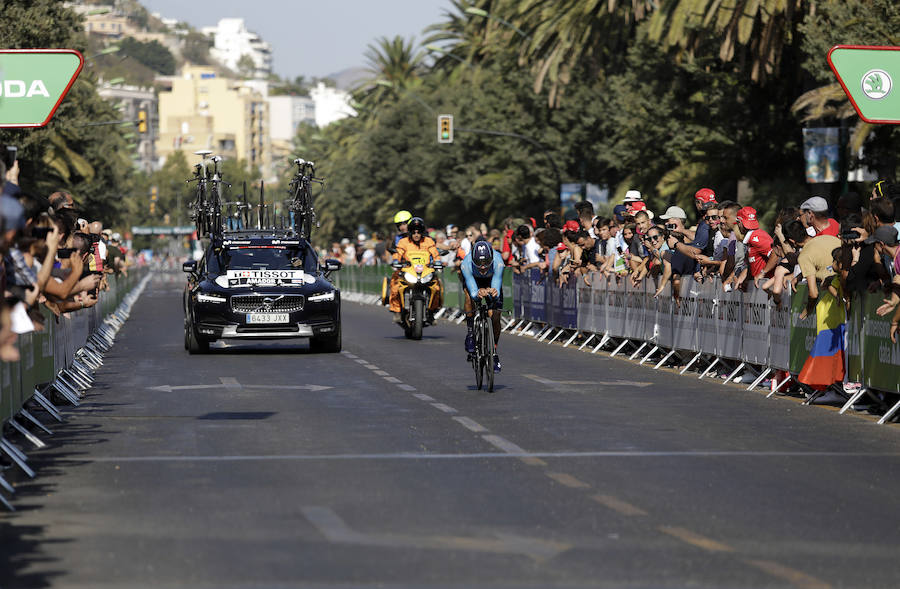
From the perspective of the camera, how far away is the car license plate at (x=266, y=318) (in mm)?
25547

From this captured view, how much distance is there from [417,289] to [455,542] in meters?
21.3

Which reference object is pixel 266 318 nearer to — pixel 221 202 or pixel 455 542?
pixel 221 202

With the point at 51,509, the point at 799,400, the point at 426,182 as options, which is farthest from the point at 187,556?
the point at 426,182

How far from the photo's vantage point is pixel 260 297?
2559 cm

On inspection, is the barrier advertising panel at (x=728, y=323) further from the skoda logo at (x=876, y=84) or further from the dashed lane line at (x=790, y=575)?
the dashed lane line at (x=790, y=575)

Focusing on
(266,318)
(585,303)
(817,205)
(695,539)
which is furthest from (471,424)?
(585,303)

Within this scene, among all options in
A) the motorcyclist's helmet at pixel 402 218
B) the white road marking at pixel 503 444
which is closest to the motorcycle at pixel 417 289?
the motorcyclist's helmet at pixel 402 218

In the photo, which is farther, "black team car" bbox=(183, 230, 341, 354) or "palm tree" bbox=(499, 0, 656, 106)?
"palm tree" bbox=(499, 0, 656, 106)

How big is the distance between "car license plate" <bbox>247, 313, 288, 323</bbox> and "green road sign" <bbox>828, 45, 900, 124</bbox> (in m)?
9.66

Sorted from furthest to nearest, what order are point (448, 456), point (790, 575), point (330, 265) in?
1. point (330, 265)
2. point (448, 456)
3. point (790, 575)

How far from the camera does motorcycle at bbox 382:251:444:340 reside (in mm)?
29859

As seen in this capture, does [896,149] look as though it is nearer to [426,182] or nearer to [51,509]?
[51,509]

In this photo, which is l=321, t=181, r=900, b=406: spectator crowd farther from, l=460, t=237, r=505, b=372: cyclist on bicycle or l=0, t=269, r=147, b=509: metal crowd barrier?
l=0, t=269, r=147, b=509: metal crowd barrier

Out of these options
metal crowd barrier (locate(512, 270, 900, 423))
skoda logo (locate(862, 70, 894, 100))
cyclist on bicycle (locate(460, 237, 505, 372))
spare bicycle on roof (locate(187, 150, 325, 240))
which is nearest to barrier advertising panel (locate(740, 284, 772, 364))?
metal crowd barrier (locate(512, 270, 900, 423))
